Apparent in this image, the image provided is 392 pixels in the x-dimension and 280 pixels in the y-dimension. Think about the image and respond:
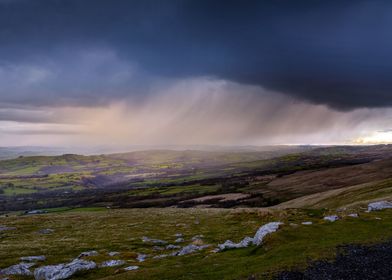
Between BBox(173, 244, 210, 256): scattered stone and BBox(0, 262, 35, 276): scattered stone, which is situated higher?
BBox(173, 244, 210, 256): scattered stone

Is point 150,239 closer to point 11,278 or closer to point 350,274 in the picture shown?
point 11,278

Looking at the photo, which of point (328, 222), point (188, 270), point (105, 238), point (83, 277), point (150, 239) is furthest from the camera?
point (105, 238)

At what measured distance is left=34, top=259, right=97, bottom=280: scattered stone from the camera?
40.5m

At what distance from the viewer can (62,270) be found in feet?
135

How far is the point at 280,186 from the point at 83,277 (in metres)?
172

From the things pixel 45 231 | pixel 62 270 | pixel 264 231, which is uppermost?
pixel 264 231

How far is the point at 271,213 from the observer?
307ft

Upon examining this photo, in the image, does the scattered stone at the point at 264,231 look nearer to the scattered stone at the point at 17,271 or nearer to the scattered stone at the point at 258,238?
the scattered stone at the point at 258,238

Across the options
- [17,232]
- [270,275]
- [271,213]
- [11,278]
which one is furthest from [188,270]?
[17,232]

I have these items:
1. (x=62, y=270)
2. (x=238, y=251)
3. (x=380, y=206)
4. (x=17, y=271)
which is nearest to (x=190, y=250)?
(x=238, y=251)

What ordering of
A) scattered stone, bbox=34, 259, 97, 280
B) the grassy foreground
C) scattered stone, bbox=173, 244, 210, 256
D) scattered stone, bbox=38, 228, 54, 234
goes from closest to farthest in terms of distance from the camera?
the grassy foreground
scattered stone, bbox=34, 259, 97, 280
scattered stone, bbox=173, 244, 210, 256
scattered stone, bbox=38, 228, 54, 234

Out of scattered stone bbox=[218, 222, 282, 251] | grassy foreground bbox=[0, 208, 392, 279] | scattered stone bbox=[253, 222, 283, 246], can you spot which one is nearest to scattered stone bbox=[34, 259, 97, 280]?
grassy foreground bbox=[0, 208, 392, 279]

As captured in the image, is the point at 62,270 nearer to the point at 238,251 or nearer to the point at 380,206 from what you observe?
the point at 238,251

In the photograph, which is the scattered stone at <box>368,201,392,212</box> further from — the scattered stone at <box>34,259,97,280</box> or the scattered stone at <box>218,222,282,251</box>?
the scattered stone at <box>34,259,97,280</box>
